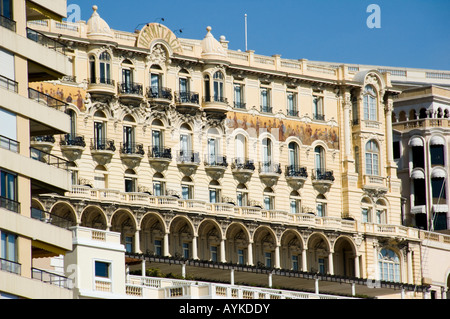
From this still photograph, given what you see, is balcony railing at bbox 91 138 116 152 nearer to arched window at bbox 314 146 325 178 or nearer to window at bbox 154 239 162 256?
window at bbox 154 239 162 256

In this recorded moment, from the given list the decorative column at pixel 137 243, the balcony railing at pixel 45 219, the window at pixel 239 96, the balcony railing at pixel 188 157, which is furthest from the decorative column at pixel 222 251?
the balcony railing at pixel 45 219

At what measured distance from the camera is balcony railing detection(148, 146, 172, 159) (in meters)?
118

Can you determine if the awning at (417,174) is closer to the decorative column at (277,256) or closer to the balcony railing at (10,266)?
the decorative column at (277,256)

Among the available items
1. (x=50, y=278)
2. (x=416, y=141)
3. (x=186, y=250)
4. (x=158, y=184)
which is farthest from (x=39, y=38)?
(x=416, y=141)

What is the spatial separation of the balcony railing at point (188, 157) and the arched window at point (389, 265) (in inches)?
739

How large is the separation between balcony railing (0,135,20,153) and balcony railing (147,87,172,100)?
57.6 m

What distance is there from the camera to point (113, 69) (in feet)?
382

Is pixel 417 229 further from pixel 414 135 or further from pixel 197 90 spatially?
pixel 197 90

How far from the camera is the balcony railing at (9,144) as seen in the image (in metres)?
60.2

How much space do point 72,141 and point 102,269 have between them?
39046 mm

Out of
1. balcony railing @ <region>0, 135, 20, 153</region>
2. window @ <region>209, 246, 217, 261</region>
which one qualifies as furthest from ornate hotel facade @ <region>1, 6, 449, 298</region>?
balcony railing @ <region>0, 135, 20, 153</region>

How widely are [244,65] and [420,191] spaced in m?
26.4
